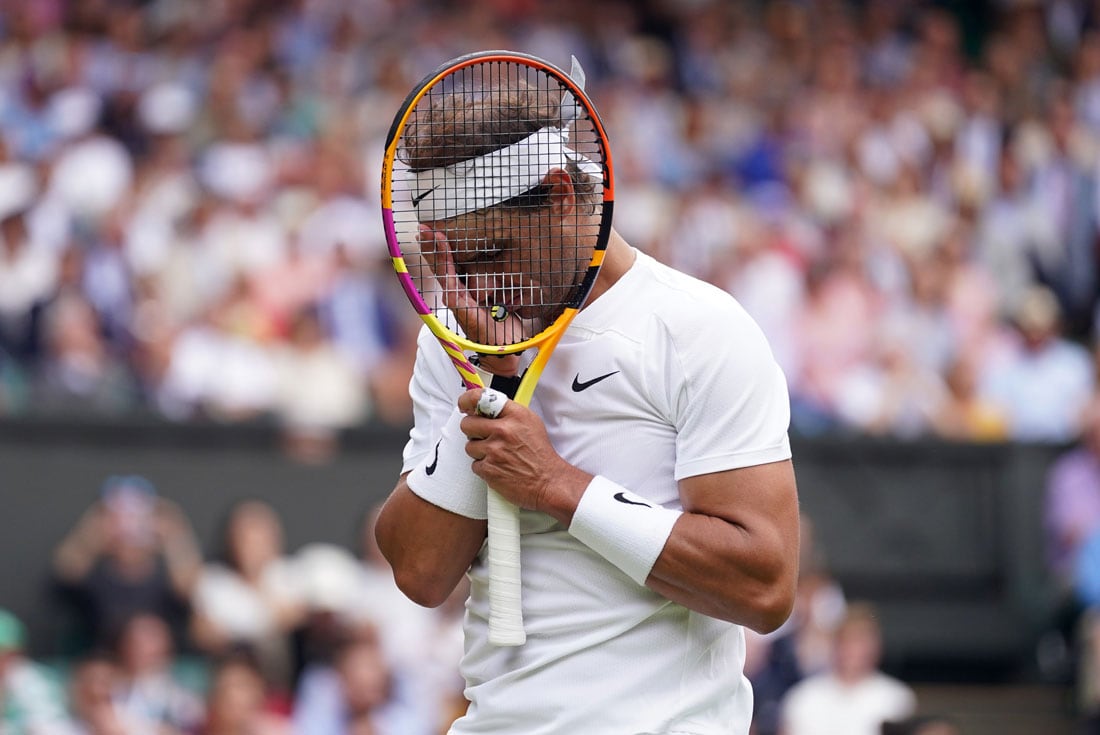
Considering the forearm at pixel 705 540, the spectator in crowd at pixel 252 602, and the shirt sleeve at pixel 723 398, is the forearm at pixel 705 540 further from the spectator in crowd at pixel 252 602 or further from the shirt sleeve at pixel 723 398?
the spectator in crowd at pixel 252 602

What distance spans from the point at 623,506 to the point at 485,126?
71cm

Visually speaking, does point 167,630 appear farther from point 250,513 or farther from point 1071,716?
point 1071,716

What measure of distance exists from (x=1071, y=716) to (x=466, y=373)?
299 inches

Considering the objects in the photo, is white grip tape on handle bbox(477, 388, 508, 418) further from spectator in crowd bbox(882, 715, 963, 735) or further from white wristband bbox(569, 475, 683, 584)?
spectator in crowd bbox(882, 715, 963, 735)

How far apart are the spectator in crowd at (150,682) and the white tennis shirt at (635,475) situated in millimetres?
5009

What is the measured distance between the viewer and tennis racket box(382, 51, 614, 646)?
122 inches

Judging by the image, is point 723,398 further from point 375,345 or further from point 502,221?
point 375,345

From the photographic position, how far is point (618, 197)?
11320mm

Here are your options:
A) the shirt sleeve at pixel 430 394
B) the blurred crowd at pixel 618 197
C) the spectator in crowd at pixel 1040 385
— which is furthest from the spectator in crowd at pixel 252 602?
the shirt sleeve at pixel 430 394

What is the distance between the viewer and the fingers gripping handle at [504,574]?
10.2 ft

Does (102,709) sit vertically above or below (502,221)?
below

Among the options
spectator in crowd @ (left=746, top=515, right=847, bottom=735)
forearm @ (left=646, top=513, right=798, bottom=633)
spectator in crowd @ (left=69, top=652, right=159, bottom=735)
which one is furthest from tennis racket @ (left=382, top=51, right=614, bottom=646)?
spectator in crowd @ (left=69, top=652, right=159, bottom=735)

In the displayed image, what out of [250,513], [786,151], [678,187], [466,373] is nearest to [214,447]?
[250,513]

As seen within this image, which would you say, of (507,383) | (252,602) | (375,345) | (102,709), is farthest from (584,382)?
(375,345)
